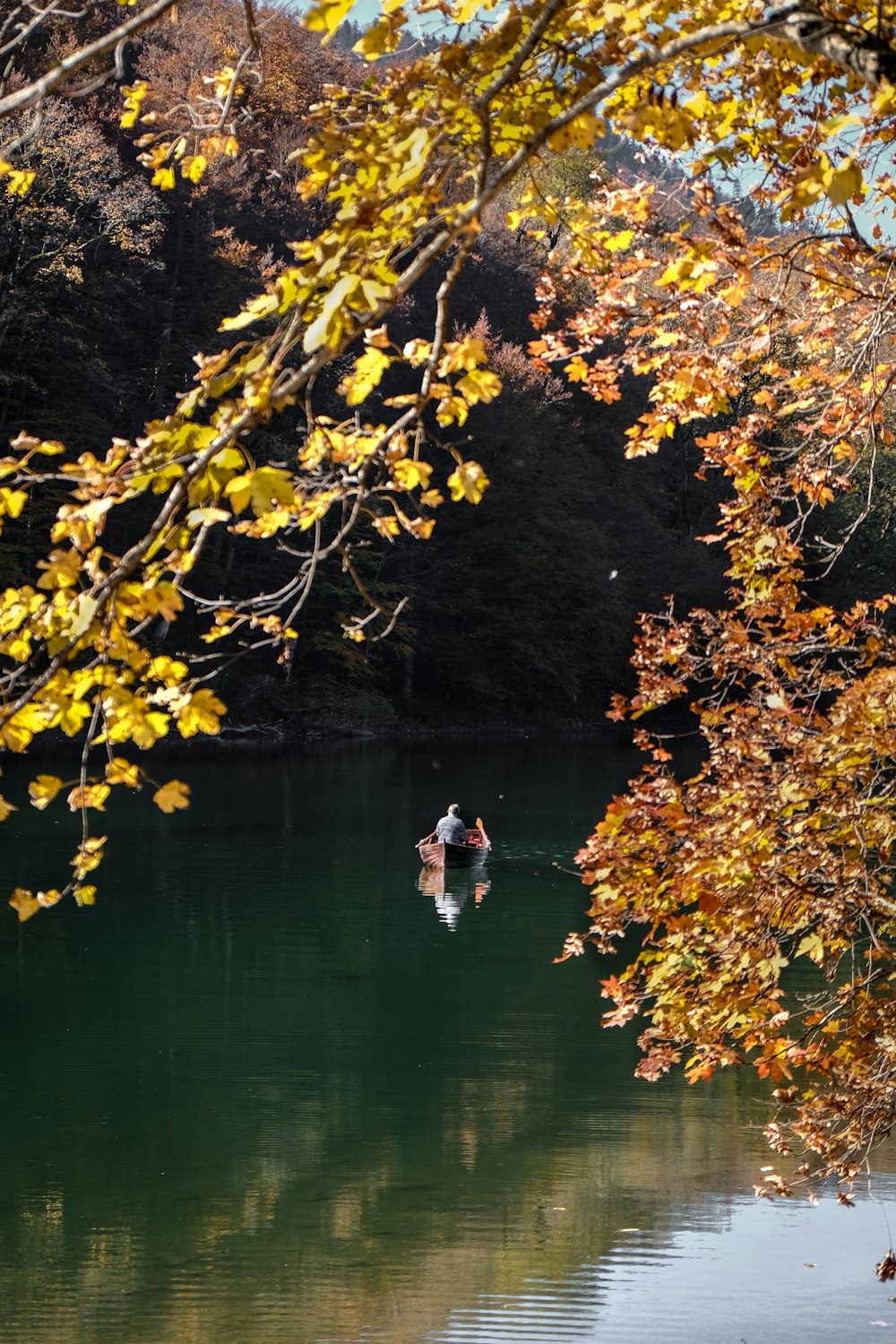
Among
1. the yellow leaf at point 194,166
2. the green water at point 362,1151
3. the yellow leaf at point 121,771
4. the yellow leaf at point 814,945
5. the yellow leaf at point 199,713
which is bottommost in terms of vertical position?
the green water at point 362,1151

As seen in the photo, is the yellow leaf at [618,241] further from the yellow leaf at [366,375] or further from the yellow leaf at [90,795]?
the yellow leaf at [90,795]

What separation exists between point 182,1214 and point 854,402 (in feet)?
16.8

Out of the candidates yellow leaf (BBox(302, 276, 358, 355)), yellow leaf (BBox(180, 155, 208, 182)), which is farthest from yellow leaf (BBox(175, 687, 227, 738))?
yellow leaf (BBox(180, 155, 208, 182))

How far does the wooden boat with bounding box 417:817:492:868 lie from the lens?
1892cm

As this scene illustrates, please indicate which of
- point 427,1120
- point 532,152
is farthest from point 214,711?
point 427,1120

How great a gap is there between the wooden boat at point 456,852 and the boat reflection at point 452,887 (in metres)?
0.09

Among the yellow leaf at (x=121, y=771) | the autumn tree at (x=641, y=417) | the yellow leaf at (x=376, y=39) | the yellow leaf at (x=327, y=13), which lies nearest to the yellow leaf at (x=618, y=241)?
the autumn tree at (x=641, y=417)

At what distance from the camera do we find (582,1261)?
24.6ft

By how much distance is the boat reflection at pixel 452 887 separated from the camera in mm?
17094

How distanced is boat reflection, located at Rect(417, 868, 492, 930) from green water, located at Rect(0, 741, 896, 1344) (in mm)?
190

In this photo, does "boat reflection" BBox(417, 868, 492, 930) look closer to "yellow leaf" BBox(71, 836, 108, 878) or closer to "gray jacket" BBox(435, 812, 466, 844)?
"gray jacket" BBox(435, 812, 466, 844)

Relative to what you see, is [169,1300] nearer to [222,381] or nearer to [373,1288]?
[373,1288]

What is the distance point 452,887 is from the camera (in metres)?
18.3

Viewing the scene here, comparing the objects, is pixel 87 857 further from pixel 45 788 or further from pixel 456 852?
pixel 456 852
